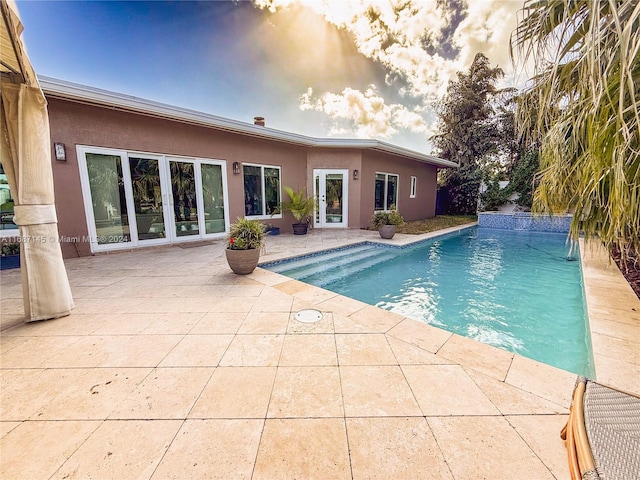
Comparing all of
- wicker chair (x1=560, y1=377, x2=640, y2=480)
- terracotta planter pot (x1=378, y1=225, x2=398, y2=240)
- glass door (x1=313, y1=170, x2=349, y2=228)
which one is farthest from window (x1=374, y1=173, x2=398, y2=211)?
wicker chair (x1=560, y1=377, x2=640, y2=480)

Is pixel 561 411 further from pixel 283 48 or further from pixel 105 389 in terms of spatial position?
pixel 283 48

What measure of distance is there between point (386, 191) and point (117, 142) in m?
8.85

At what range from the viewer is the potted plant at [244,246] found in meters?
4.19

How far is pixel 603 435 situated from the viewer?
0.96 m

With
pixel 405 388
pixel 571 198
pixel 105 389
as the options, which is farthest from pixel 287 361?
pixel 571 198

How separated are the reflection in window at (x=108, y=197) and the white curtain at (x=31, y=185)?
12.1 ft

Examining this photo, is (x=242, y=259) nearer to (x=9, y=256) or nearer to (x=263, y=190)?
(x=9, y=256)

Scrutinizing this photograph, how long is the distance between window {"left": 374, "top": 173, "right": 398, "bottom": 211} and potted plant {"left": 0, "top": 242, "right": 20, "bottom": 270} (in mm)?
9766

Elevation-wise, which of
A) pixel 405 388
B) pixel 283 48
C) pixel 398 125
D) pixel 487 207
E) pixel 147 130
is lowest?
pixel 405 388

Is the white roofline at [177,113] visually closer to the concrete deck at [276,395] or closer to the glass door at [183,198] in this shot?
the glass door at [183,198]

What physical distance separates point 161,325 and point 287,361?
1486mm

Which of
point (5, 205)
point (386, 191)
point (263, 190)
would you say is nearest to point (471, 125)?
point (386, 191)

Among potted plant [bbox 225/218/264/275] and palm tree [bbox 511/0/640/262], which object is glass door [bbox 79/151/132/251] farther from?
palm tree [bbox 511/0/640/262]

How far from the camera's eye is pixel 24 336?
246cm
